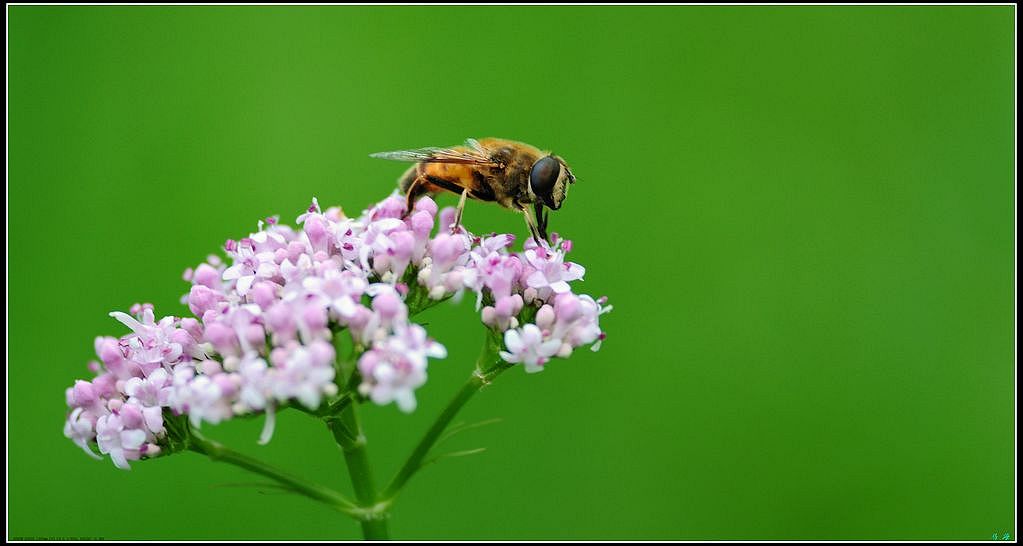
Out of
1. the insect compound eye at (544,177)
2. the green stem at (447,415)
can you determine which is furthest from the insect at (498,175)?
the green stem at (447,415)

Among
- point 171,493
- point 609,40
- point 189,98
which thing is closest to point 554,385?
point 171,493

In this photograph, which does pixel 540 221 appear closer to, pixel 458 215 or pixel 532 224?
pixel 532 224

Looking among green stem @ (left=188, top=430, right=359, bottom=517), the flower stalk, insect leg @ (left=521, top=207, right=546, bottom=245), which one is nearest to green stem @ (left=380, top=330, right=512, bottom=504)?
the flower stalk

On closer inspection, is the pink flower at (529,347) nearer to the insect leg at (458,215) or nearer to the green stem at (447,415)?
the green stem at (447,415)

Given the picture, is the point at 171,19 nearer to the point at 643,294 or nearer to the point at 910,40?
the point at 643,294

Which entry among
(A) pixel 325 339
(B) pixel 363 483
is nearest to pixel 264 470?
(B) pixel 363 483

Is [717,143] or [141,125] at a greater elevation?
[141,125]

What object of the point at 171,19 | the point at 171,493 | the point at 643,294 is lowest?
the point at 171,493
